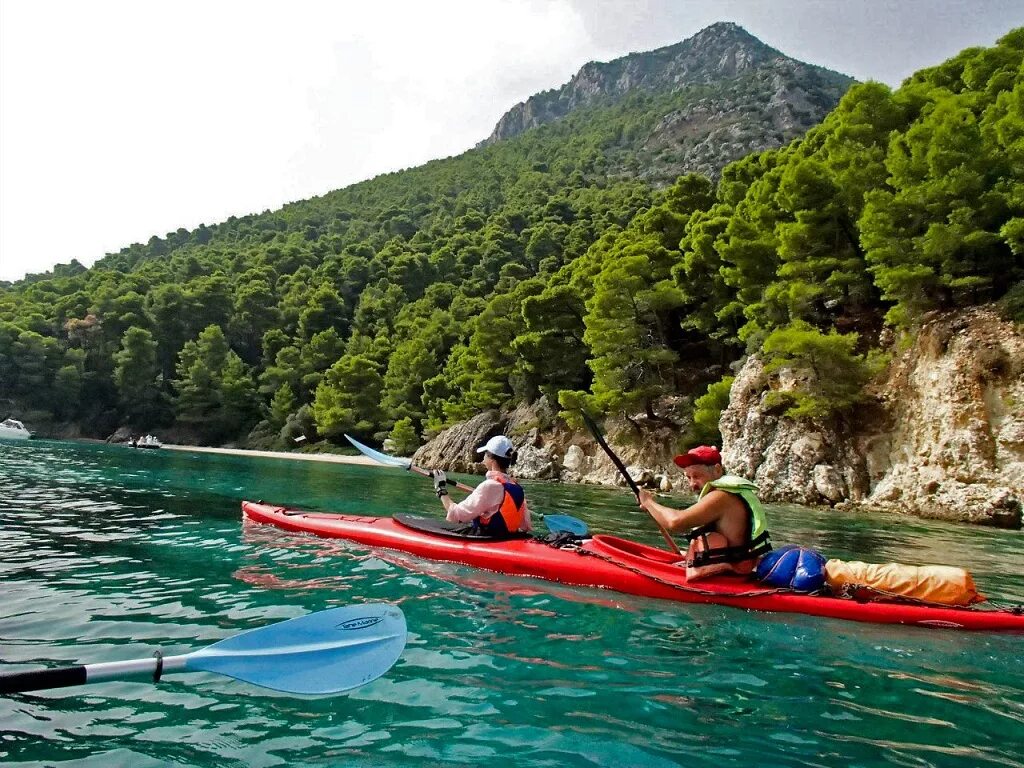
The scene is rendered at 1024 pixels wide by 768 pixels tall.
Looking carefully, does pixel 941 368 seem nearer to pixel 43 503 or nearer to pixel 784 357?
pixel 784 357

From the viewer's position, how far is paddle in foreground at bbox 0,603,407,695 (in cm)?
374

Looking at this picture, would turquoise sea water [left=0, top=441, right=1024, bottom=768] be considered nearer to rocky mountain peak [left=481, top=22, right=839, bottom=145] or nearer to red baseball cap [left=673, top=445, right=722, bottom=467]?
red baseball cap [left=673, top=445, right=722, bottom=467]

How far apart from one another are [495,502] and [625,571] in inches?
75.2

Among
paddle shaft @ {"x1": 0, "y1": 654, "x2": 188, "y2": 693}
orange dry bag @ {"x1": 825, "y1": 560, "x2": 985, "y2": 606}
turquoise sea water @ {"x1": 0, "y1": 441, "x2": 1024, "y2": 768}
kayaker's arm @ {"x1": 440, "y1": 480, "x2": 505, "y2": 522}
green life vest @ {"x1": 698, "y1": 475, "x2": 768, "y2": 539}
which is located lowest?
turquoise sea water @ {"x1": 0, "y1": 441, "x2": 1024, "y2": 768}

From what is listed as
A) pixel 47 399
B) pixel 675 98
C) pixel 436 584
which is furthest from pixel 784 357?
pixel 675 98

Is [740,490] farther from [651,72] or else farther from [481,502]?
[651,72]

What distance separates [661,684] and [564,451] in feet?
94.9

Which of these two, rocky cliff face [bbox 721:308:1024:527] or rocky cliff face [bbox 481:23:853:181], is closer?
rocky cliff face [bbox 721:308:1024:527]

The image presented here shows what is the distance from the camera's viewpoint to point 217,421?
60688mm

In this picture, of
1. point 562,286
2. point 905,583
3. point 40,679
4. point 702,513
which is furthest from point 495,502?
point 562,286

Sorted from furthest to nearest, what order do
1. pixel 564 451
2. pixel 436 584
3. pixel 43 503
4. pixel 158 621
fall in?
pixel 564 451 → pixel 43 503 → pixel 436 584 → pixel 158 621

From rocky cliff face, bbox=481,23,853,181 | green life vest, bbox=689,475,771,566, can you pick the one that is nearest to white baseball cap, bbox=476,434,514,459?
green life vest, bbox=689,475,771,566

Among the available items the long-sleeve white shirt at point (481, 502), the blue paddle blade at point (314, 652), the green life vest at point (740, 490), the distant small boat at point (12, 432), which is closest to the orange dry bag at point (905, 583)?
the green life vest at point (740, 490)

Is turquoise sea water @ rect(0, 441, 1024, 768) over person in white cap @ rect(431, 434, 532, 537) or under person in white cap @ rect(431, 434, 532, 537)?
under
